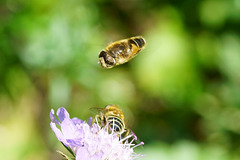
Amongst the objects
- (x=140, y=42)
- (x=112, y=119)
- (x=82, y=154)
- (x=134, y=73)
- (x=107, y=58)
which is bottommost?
(x=82, y=154)

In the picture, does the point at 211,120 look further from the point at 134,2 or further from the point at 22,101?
the point at 22,101

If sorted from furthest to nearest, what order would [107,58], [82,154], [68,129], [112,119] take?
[107,58] → [112,119] → [68,129] → [82,154]

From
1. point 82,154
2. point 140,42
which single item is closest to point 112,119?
point 82,154

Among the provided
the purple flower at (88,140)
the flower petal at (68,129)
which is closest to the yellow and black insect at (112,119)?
the purple flower at (88,140)

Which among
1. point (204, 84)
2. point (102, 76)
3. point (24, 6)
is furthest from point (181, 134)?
point (24, 6)

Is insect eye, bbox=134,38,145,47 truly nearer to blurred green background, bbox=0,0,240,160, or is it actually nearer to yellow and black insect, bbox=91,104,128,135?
yellow and black insect, bbox=91,104,128,135

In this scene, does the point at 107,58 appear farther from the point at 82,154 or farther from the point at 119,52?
the point at 82,154
